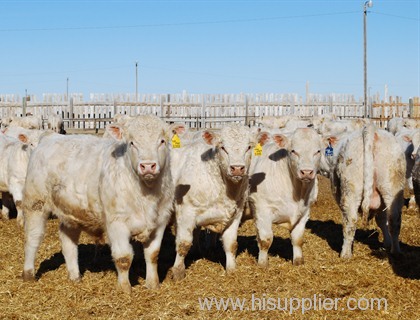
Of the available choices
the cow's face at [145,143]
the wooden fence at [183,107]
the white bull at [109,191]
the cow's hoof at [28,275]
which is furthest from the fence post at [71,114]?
the cow's face at [145,143]

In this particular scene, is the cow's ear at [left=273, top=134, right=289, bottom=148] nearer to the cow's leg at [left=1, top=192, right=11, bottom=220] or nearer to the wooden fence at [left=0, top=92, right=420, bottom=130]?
the cow's leg at [left=1, top=192, right=11, bottom=220]

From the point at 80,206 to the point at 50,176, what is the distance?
60 centimetres

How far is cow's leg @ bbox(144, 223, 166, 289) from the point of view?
20.4 feet

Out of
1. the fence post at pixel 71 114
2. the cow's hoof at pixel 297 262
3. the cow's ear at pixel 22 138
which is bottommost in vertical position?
the cow's hoof at pixel 297 262

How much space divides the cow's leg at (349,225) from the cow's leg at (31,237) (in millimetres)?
4001

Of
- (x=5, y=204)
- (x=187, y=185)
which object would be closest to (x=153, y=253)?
(x=187, y=185)

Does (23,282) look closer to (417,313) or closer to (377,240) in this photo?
(417,313)

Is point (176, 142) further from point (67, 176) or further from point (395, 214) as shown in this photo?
point (395, 214)

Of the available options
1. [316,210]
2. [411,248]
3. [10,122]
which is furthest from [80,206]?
[10,122]

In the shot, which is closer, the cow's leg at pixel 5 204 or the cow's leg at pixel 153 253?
the cow's leg at pixel 153 253

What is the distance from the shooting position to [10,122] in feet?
69.1

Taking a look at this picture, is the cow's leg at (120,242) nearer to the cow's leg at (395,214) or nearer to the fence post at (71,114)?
the cow's leg at (395,214)

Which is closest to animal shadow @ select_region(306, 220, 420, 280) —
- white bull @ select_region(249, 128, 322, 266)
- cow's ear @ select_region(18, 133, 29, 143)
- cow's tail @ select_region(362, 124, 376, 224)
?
cow's tail @ select_region(362, 124, 376, 224)

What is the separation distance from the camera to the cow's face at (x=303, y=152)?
6.97 meters
